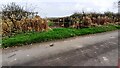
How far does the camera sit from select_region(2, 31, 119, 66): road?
8.42 metres

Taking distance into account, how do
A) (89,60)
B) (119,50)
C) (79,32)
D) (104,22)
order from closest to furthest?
(89,60) < (119,50) < (79,32) < (104,22)

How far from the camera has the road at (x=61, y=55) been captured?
27.6 ft

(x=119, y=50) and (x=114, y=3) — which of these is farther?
(x=114, y=3)

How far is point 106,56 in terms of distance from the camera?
969cm

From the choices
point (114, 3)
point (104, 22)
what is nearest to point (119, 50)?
point (104, 22)

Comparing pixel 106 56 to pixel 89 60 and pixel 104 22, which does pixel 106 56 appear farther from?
pixel 104 22

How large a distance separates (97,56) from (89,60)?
0.78m

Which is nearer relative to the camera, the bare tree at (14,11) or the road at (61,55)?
the road at (61,55)

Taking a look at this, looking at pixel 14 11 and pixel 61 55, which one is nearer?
pixel 61 55

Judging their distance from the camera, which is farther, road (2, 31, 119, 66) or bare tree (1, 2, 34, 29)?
bare tree (1, 2, 34, 29)

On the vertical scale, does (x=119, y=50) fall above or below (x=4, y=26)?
below

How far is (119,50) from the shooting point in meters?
11.0

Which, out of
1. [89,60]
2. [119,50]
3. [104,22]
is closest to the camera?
[89,60]

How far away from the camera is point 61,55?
9.43 m
